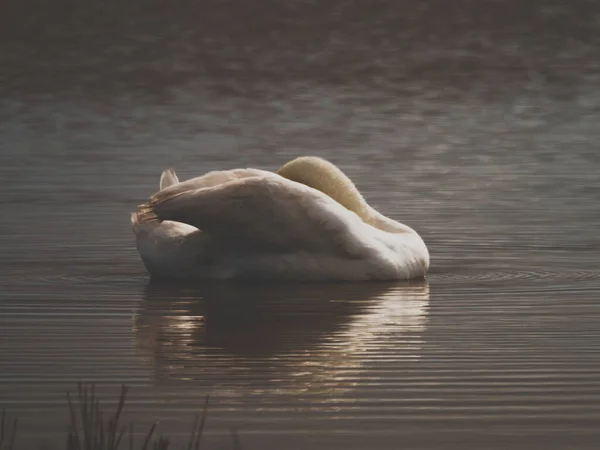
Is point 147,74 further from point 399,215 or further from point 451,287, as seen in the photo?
point 451,287

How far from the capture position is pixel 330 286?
12734 millimetres

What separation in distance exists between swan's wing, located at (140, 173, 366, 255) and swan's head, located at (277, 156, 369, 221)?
1190 mm

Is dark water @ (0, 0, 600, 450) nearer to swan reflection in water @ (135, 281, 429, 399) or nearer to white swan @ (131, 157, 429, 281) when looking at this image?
swan reflection in water @ (135, 281, 429, 399)

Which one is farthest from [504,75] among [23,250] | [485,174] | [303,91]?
[23,250]

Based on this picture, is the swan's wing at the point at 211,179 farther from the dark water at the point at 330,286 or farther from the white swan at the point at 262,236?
the dark water at the point at 330,286

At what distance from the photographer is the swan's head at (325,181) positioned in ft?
46.0

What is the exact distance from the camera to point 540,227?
15398 mm

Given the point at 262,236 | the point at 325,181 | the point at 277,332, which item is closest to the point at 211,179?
the point at 262,236

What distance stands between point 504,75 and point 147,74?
21.4ft

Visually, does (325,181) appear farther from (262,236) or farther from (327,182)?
(262,236)

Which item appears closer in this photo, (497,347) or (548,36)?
(497,347)

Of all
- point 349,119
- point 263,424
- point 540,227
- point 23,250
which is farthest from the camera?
point 349,119

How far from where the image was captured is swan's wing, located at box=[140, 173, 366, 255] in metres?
12.6

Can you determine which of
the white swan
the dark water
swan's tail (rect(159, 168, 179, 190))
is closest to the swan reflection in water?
the dark water
